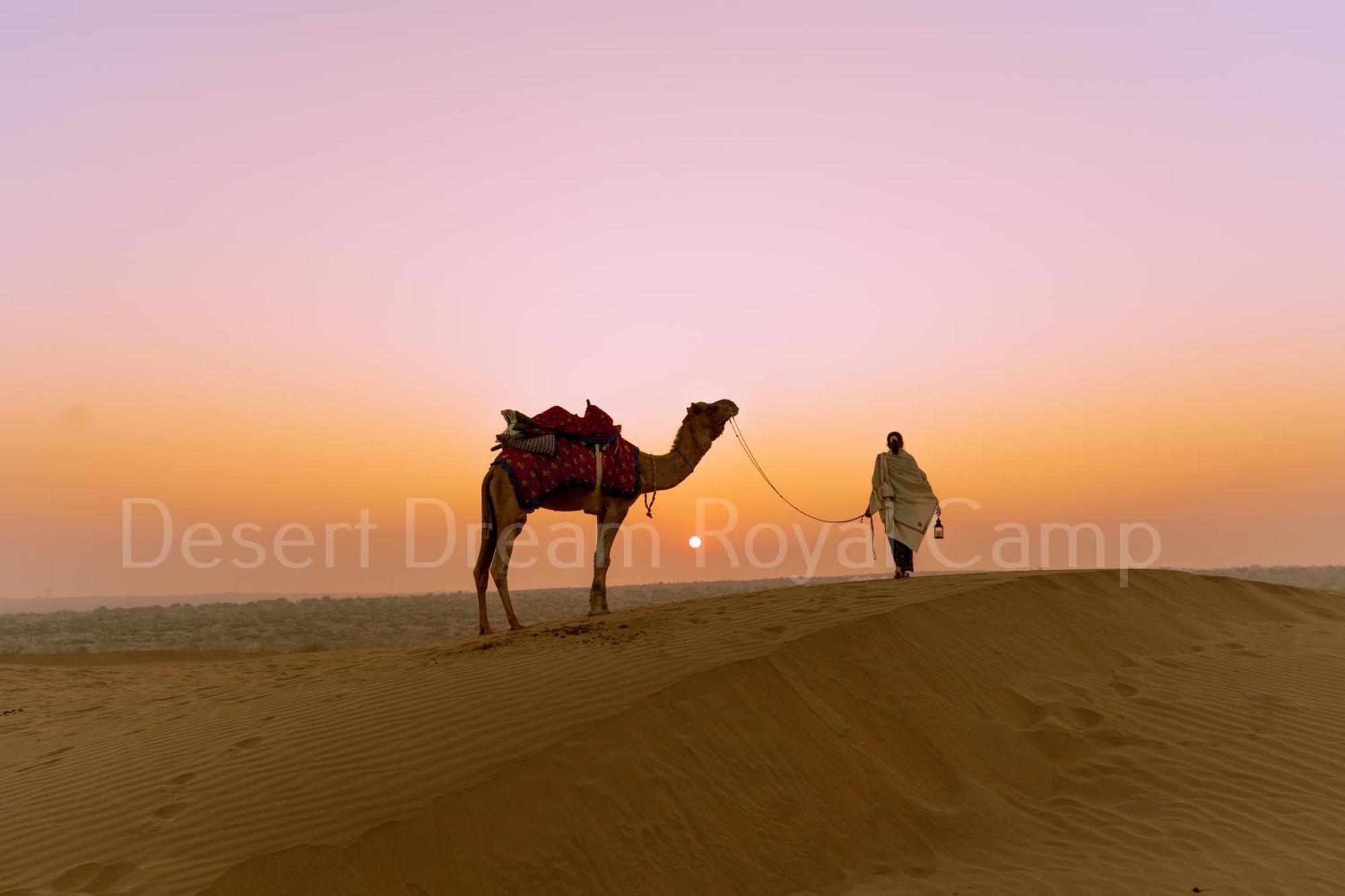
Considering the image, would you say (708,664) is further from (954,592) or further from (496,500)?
(496,500)

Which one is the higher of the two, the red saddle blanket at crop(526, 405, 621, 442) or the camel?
the red saddle blanket at crop(526, 405, 621, 442)

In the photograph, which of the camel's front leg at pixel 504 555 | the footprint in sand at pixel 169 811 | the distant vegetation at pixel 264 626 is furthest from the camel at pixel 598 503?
the distant vegetation at pixel 264 626

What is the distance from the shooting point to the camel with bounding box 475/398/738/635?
1204cm

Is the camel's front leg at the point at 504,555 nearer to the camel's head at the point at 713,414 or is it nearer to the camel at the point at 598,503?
the camel at the point at 598,503

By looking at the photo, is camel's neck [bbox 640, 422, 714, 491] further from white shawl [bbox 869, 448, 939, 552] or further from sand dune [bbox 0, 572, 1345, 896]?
sand dune [bbox 0, 572, 1345, 896]

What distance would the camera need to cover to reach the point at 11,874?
5879 millimetres

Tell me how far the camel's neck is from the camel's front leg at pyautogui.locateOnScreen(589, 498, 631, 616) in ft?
2.13

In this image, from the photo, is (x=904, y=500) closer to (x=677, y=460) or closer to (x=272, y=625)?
(x=677, y=460)

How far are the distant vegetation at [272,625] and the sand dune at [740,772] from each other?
10.0 m

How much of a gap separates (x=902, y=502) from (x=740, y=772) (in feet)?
28.4

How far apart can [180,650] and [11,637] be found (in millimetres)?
12956

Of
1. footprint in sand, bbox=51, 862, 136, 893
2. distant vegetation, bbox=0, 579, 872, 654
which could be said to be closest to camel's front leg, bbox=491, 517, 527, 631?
footprint in sand, bbox=51, 862, 136, 893

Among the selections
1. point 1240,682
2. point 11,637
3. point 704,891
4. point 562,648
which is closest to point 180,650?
point 11,637

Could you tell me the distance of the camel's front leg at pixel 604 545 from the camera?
41.8ft
